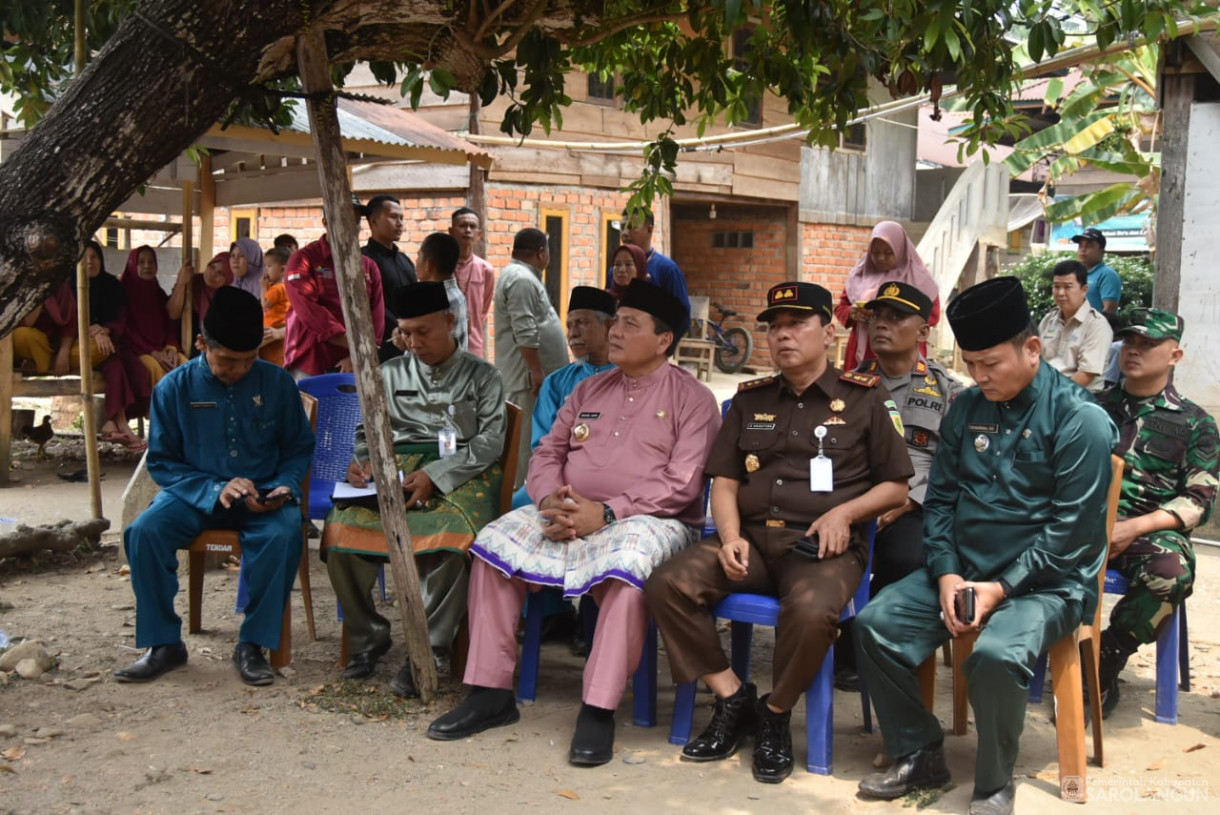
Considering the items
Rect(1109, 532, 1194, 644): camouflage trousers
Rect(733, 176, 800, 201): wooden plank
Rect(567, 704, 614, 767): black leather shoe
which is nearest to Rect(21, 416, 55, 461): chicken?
Rect(567, 704, 614, 767): black leather shoe

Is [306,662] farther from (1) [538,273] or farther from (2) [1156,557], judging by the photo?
(2) [1156,557]

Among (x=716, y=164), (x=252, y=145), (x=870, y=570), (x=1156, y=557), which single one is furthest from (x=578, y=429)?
(x=716, y=164)

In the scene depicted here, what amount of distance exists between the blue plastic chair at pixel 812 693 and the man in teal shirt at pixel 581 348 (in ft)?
5.05

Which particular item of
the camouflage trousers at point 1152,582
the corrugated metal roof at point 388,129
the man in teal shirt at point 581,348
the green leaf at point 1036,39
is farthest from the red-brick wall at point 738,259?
the green leaf at point 1036,39

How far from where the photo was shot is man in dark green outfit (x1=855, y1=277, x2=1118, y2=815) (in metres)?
3.69

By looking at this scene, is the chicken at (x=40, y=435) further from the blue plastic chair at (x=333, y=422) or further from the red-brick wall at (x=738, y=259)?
the red-brick wall at (x=738, y=259)

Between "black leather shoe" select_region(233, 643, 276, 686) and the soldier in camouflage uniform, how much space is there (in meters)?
3.27

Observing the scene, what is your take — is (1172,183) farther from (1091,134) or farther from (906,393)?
Result: (1091,134)

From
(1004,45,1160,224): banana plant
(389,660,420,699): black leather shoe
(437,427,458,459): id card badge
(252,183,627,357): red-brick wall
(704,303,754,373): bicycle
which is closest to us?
(389,660,420,699): black leather shoe

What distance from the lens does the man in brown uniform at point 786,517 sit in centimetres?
404

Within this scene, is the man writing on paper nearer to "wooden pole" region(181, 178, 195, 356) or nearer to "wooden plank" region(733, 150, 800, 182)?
"wooden pole" region(181, 178, 195, 356)

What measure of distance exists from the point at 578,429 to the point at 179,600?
2.48 m

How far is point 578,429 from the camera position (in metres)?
4.84

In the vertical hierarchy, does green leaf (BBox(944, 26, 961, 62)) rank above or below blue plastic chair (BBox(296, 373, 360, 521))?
above
